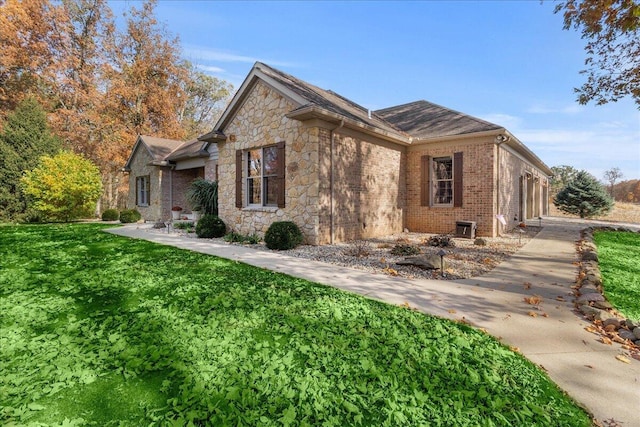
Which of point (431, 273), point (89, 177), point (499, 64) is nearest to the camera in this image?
point (431, 273)

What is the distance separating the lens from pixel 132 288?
181 inches

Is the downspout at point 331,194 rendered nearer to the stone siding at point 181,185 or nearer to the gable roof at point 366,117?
the gable roof at point 366,117

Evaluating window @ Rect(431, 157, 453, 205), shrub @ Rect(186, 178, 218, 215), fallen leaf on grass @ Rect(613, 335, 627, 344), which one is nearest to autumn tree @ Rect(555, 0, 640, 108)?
window @ Rect(431, 157, 453, 205)

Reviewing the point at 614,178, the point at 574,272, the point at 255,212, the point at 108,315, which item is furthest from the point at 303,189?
the point at 614,178

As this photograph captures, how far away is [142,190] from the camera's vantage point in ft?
62.4

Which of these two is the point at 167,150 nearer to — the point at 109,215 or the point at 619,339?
the point at 109,215

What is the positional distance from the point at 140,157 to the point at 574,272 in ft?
70.2

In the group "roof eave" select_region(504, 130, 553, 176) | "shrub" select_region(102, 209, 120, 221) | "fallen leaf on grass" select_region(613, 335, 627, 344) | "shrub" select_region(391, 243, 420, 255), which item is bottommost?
"fallen leaf on grass" select_region(613, 335, 627, 344)

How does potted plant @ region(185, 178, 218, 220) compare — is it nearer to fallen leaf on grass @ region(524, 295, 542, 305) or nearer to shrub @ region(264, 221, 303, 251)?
shrub @ region(264, 221, 303, 251)

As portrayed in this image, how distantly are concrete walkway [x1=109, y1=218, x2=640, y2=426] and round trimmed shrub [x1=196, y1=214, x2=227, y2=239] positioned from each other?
10.6ft

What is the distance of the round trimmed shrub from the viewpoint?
34.5ft

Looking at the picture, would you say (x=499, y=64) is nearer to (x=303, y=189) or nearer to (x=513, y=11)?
(x=513, y=11)

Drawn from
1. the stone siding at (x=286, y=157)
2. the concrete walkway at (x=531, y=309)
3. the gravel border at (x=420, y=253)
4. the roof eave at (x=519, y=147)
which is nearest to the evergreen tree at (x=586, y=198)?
the roof eave at (x=519, y=147)

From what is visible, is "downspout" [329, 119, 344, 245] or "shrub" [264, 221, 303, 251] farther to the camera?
"downspout" [329, 119, 344, 245]
